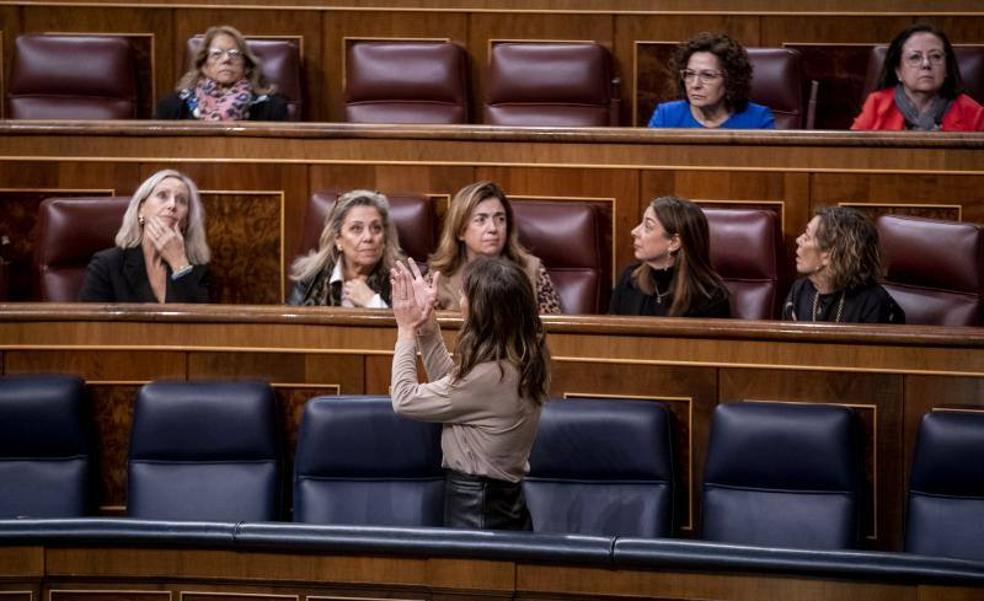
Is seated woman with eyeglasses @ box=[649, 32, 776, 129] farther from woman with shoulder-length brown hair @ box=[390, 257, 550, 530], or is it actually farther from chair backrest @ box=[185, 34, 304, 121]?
A: woman with shoulder-length brown hair @ box=[390, 257, 550, 530]

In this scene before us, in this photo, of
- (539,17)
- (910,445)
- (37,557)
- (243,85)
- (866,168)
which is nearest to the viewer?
(37,557)

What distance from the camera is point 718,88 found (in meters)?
2.38

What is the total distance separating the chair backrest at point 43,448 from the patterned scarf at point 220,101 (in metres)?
0.80

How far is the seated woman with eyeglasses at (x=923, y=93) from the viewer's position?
7.75 feet

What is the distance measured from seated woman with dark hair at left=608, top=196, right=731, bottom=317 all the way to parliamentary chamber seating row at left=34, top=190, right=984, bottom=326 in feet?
0.38

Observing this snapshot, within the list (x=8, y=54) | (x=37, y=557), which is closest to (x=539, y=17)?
(x=8, y=54)

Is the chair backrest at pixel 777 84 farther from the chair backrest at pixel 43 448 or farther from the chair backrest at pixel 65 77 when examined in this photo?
the chair backrest at pixel 43 448

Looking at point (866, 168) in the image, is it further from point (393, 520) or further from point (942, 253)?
point (393, 520)

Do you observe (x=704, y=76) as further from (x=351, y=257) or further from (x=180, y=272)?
(x=180, y=272)

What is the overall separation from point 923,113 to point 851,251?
543mm

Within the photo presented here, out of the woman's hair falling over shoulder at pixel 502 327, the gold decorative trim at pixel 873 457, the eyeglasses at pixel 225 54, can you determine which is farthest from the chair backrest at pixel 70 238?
the gold decorative trim at pixel 873 457

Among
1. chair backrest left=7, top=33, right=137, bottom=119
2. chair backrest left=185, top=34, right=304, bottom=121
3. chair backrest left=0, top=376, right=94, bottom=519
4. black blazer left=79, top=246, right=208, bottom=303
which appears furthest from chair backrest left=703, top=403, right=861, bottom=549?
chair backrest left=7, top=33, right=137, bottom=119

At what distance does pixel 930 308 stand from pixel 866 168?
0.25 m

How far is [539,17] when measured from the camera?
8.87ft
